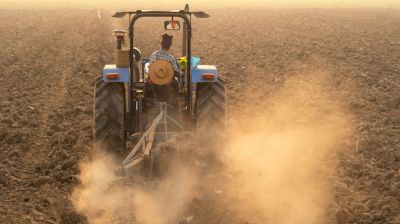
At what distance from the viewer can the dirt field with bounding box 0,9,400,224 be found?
5.81m

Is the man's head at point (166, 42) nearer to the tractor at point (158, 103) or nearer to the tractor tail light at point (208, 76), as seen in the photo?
the tractor at point (158, 103)

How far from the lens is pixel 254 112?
1012 cm

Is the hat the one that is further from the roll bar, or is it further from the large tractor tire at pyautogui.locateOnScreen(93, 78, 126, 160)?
the large tractor tire at pyautogui.locateOnScreen(93, 78, 126, 160)

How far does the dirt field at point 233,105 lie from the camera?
5.81 meters

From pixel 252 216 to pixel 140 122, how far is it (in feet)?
6.53

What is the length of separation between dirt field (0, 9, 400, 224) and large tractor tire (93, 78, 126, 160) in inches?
21.8

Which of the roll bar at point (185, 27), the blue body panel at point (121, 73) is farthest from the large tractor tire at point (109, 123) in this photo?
the roll bar at point (185, 27)

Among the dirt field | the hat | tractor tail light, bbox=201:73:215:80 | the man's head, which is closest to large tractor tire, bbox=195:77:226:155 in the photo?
tractor tail light, bbox=201:73:215:80

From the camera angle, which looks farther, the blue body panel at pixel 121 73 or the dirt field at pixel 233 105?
the blue body panel at pixel 121 73

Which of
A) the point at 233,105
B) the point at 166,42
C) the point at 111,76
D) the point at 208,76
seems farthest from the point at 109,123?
the point at 233,105

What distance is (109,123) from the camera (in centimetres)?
652

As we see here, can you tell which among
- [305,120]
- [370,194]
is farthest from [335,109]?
[370,194]

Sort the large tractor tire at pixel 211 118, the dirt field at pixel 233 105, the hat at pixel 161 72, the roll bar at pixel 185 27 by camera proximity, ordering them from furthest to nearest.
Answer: the large tractor tire at pixel 211 118, the hat at pixel 161 72, the roll bar at pixel 185 27, the dirt field at pixel 233 105

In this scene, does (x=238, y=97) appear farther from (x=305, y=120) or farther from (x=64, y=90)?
(x=64, y=90)
